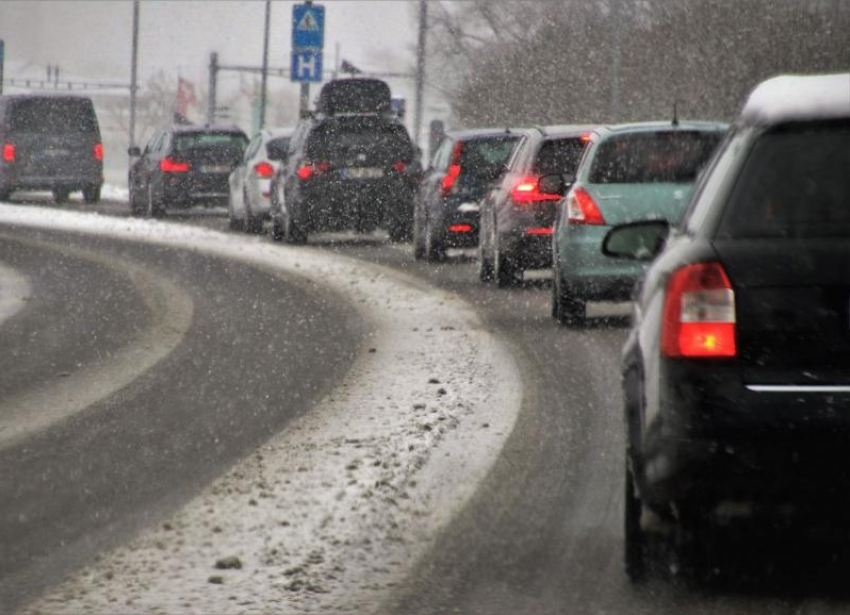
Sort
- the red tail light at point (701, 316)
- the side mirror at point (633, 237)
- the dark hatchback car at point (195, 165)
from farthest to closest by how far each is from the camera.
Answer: the dark hatchback car at point (195, 165)
the side mirror at point (633, 237)
the red tail light at point (701, 316)

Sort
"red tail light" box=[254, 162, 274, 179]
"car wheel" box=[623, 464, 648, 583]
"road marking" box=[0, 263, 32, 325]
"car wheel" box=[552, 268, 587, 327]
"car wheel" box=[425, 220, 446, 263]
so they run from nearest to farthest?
"car wheel" box=[623, 464, 648, 583] < "car wheel" box=[552, 268, 587, 327] < "road marking" box=[0, 263, 32, 325] < "car wheel" box=[425, 220, 446, 263] < "red tail light" box=[254, 162, 274, 179]

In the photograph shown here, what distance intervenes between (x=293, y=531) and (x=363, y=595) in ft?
3.48

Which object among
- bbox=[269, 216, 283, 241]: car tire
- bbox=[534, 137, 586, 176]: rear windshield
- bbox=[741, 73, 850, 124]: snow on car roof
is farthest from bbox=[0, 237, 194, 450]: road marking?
bbox=[269, 216, 283, 241]: car tire

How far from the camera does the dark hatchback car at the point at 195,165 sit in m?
37.3

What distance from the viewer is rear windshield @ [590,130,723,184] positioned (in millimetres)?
15367

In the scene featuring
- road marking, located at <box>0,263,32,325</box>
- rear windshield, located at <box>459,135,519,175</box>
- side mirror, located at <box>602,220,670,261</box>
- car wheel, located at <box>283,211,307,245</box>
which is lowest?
road marking, located at <box>0,263,32,325</box>

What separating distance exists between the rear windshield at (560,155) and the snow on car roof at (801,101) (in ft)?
42.0

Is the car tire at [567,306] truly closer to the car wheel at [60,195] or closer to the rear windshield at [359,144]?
the rear windshield at [359,144]

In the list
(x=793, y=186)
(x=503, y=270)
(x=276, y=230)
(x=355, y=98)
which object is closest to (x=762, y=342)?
(x=793, y=186)

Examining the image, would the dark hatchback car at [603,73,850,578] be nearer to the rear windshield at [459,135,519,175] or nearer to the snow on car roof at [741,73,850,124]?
the snow on car roof at [741,73,850,124]

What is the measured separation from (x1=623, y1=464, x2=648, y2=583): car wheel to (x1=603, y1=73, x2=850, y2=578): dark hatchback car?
0.85 ft

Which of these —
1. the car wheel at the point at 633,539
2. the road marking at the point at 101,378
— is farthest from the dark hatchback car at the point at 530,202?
the car wheel at the point at 633,539

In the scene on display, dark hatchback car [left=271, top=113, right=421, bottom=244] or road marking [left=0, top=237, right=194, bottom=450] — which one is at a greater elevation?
dark hatchback car [left=271, top=113, right=421, bottom=244]

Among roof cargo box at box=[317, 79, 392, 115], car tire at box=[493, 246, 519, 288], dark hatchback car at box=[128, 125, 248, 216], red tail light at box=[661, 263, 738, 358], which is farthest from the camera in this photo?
dark hatchback car at box=[128, 125, 248, 216]
